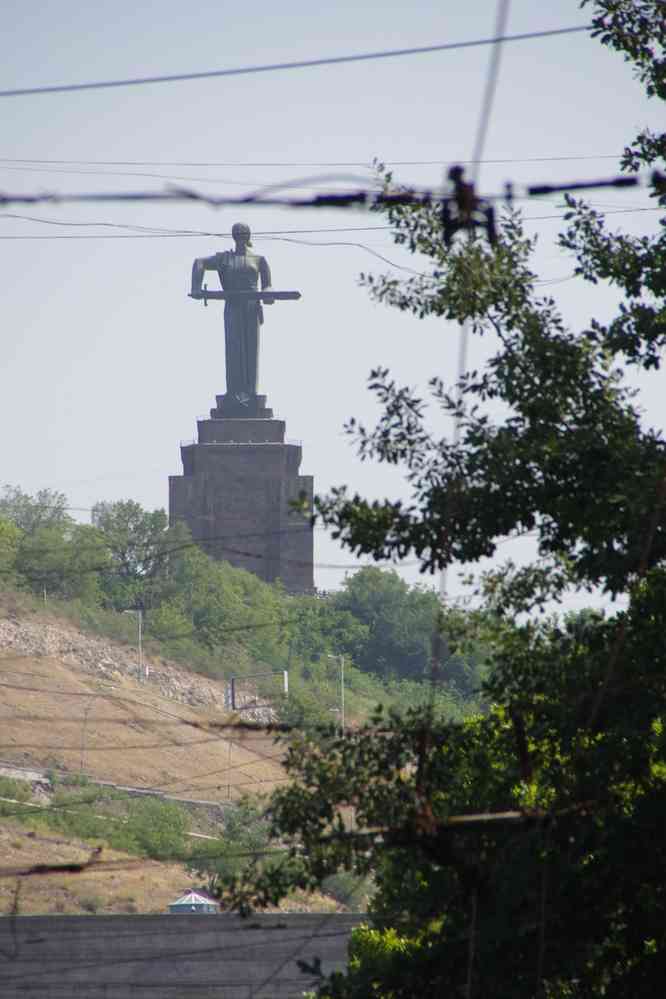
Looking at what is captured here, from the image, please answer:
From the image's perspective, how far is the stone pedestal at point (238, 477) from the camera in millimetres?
100062

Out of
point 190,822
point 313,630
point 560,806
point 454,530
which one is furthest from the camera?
point 313,630

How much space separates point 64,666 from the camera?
99.2 meters

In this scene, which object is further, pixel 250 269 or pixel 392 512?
pixel 250 269

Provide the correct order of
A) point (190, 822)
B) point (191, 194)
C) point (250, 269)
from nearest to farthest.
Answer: point (191, 194), point (190, 822), point (250, 269)

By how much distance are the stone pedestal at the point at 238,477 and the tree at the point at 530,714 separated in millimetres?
87009

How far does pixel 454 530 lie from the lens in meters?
11.8

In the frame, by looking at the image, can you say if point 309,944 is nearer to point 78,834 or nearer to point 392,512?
point 392,512

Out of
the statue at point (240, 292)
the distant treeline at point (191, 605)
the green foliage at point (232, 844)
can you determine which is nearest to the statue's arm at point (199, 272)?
the statue at point (240, 292)

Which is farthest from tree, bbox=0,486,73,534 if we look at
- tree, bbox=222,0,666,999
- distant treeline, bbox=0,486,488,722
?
tree, bbox=222,0,666,999

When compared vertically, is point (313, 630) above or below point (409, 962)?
above

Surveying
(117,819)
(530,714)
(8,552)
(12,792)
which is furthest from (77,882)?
(530,714)

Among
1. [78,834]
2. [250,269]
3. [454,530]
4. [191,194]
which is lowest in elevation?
[78,834]

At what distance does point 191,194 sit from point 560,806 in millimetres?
5111

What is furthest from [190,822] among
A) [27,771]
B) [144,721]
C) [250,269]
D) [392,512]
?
[392,512]
